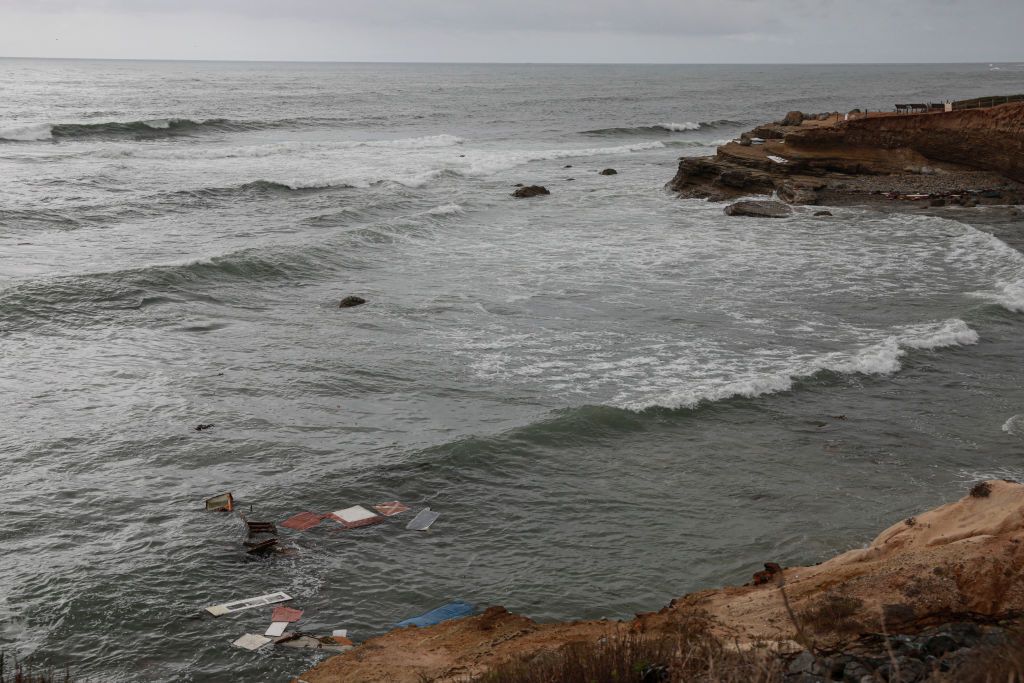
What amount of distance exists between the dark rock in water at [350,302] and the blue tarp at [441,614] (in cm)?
1052

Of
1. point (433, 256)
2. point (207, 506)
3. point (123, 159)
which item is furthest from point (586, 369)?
point (123, 159)

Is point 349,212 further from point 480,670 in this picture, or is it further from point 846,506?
point 480,670

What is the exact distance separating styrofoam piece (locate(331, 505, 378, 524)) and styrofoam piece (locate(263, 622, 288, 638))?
1855 millimetres

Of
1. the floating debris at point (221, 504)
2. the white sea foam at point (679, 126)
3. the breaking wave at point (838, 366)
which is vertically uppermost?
the white sea foam at point (679, 126)

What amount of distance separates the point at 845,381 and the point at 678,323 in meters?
3.70

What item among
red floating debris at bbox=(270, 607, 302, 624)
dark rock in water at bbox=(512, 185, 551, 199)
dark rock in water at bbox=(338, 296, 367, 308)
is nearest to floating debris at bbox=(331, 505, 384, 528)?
red floating debris at bbox=(270, 607, 302, 624)

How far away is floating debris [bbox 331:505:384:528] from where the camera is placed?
9281 millimetres

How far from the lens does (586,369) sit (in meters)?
13.8

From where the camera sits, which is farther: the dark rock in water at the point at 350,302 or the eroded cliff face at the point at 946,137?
the eroded cliff face at the point at 946,137

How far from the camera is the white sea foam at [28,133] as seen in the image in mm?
47509

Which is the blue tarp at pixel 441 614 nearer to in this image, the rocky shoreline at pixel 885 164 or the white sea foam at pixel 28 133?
the rocky shoreline at pixel 885 164

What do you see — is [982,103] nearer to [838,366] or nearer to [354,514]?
[838,366]

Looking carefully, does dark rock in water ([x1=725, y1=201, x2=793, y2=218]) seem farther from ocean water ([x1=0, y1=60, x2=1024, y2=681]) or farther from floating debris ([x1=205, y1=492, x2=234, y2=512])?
floating debris ([x1=205, y1=492, x2=234, y2=512])

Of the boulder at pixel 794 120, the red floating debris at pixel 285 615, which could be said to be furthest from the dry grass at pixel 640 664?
the boulder at pixel 794 120
